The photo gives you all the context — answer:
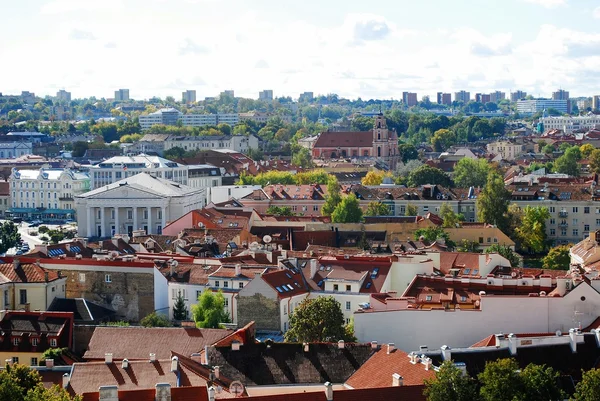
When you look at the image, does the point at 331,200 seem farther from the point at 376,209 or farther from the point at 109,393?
the point at 109,393

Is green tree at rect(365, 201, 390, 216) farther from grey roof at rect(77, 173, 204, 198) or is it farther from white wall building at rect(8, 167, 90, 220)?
white wall building at rect(8, 167, 90, 220)

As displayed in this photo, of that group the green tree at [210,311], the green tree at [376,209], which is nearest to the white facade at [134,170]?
the green tree at [376,209]

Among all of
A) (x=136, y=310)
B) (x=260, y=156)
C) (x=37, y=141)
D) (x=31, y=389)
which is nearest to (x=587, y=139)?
(x=260, y=156)

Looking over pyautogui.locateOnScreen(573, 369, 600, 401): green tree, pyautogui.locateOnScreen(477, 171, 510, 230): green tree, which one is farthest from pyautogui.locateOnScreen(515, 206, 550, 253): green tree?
pyautogui.locateOnScreen(573, 369, 600, 401): green tree

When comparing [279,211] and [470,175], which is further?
[470,175]

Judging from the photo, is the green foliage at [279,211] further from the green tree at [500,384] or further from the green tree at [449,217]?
the green tree at [500,384]

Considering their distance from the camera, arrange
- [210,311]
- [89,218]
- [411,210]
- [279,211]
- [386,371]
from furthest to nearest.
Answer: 1. [89,218]
2. [279,211]
3. [411,210]
4. [210,311]
5. [386,371]

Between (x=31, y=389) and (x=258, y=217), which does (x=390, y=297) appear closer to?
(x=31, y=389)

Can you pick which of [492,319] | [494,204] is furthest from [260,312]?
[494,204]

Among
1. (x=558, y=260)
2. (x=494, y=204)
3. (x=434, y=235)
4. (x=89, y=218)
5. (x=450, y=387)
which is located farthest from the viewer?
(x=89, y=218)
